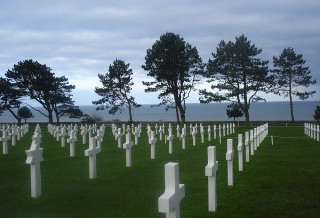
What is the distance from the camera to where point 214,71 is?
134ft

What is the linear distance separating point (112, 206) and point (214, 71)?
35101 millimetres

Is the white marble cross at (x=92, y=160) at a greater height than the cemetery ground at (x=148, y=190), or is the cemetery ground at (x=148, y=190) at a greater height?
the white marble cross at (x=92, y=160)

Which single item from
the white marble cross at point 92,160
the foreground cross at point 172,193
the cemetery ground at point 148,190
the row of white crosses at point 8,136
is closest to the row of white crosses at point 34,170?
the cemetery ground at point 148,190

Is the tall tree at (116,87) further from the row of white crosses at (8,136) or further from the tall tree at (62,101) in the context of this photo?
the row of white crosses at (8,136)

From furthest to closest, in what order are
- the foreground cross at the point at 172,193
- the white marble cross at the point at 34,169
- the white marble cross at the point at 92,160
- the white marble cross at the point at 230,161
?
the white marble cross at the point at 92,160 < the white marble cross at the point at 230,161 < the white marble cross at the point at 34,169 < the foreground cross at the point at 172,193

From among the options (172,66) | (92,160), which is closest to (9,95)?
(172,66)

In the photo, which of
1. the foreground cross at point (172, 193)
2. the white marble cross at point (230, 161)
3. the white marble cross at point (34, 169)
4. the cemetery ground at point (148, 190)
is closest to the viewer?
the foreground cross at point (172, 193)

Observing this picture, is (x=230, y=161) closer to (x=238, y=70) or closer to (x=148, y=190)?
(x=148, y=190)

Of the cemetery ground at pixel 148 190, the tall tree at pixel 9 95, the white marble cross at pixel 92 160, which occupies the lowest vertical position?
the cemetery ground at pixel 148 190

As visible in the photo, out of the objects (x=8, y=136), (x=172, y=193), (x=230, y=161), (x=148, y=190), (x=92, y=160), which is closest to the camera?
(x=172, y=193)

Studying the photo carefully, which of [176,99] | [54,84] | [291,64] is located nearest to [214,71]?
[176,99]

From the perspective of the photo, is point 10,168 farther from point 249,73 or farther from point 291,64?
Answer: point 291,64

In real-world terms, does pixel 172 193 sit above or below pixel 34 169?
above

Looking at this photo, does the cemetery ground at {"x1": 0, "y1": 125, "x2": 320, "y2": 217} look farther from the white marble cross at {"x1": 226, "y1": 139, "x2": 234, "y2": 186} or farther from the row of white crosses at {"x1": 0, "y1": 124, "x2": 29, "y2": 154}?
the row of white crosses at {"x1": 0, "y1": 124, "x2": 29, "y2": 154}
